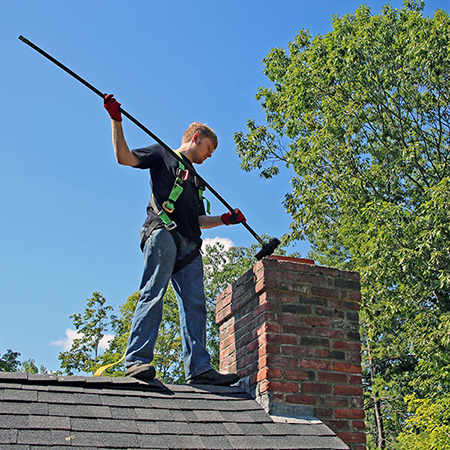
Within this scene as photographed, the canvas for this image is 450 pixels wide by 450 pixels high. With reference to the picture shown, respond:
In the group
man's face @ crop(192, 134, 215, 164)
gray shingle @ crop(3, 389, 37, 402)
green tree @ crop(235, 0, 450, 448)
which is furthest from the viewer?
green tree @ crop(235, 0, 450, 448)

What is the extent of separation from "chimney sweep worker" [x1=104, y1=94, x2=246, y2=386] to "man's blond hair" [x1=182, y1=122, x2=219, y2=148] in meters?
0.06

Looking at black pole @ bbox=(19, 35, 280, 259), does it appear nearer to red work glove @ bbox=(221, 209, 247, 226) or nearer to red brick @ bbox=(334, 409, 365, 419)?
red work glove @ bbox=(221, 209, 247, 226)

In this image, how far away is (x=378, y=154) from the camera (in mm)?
15102

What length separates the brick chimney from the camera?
388cm

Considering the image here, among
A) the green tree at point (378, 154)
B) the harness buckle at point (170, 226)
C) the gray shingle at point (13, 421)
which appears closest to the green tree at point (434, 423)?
the green tree at point (378, 154)

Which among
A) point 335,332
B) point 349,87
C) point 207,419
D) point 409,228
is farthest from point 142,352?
point 349,87

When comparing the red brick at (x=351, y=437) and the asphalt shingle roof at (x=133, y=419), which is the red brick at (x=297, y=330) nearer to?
the asphalt shingle roof at (x=133, y=419)

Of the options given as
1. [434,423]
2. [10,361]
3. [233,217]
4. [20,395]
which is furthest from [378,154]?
[10,361]

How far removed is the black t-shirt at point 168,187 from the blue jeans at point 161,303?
4.7 inches

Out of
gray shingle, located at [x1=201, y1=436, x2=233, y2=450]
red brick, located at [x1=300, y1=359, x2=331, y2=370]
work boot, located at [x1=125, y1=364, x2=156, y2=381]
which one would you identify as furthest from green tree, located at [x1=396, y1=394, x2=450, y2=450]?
gray shingle, located at [x1=201, y1=436, x2=233, y2=450]

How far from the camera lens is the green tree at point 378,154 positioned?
39.5ft

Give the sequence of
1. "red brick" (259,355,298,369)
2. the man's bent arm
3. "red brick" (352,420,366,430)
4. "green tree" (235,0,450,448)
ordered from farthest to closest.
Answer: "green tree" (235,0,450,448)
the man's bent arm
"red brick" (352,420,366,430)
"red brick" (259,355,298,369)

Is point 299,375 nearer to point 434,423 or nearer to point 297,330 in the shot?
point 297,330

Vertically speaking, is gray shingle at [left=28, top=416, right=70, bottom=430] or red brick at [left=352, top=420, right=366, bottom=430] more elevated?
red brick at [left=352, top=420, right=366, bottom=430]
